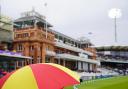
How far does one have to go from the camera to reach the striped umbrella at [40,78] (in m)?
6.02

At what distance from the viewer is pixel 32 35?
49.8 meters

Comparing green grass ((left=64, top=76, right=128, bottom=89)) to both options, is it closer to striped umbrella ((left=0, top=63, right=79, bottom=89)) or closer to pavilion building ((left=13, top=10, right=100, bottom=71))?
striped umbrella ((left=0, top=63, right=79, bottom=89))

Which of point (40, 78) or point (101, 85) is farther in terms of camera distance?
point (101, 85)

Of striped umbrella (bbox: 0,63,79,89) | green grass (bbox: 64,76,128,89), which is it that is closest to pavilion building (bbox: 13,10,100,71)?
green grass (bbox: 64,76,128,89)

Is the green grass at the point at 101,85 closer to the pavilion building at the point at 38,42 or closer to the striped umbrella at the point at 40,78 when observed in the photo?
the striped umbrella at the point at 40,78

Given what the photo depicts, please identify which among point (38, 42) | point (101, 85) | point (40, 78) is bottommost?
point (101, 85)

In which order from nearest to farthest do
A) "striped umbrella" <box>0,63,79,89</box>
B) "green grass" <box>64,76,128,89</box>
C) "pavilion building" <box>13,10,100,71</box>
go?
1. "green grass" <box>64,76,128,89</box>
2. "striped umbrella" <box>0,63,79,89</box>
3. "pavilion building" <box>13,10,100,71</box>

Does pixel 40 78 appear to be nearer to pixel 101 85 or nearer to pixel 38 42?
pixel 101 85

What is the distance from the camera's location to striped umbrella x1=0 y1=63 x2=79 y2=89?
602 cm

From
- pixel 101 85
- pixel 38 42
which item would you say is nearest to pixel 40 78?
pixel 101 85

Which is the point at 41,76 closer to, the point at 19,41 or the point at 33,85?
the point at 33,85

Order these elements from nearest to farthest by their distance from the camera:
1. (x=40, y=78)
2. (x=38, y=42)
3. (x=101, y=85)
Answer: (x=40, y=78)
(x=101, y=85)
(x=38, y=42)

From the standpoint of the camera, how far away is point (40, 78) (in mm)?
6207

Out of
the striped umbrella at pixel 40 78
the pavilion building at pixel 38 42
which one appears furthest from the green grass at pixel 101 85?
the pavilion building at pixel 38 42
